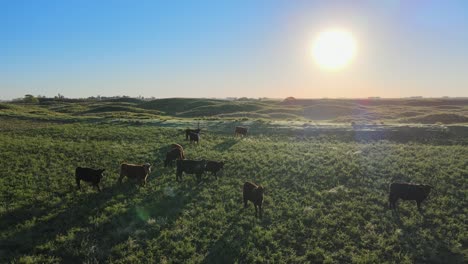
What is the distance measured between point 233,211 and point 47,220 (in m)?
8.73

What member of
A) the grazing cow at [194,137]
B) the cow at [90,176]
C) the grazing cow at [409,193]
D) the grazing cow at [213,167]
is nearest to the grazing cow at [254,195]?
the grazing cow at [213,167]

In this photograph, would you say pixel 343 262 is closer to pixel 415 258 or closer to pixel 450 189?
pixel 415 258

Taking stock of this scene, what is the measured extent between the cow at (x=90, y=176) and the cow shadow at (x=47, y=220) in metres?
0.71

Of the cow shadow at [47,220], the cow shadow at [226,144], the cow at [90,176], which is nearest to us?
the cow shadow at [47,220]

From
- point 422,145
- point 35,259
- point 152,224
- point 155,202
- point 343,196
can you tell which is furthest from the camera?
point 422,145

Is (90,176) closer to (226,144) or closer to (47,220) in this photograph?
(47,220)

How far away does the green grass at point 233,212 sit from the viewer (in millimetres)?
14078

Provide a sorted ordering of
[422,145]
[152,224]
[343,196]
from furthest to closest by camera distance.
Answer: [422,145]
[343,196]
[152,224]

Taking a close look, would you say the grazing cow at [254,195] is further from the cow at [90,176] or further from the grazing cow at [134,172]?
the cow at [90,176]

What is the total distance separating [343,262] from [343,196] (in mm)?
6541

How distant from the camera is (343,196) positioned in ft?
65.2

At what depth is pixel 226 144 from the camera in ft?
115

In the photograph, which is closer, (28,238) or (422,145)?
(28,238)

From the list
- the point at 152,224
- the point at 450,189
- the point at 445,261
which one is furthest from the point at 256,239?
the point at 450,189
